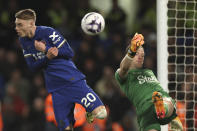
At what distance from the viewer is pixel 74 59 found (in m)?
10.5

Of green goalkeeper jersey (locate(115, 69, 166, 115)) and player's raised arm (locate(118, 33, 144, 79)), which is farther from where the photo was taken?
green goalkeeper jersey (locate(115, 69, 166, 115))

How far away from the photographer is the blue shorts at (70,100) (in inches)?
239

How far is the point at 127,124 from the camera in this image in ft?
31.3

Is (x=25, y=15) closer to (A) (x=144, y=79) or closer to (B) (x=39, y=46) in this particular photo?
(B) (x=39, y=46)

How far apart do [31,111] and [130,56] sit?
4.43 m

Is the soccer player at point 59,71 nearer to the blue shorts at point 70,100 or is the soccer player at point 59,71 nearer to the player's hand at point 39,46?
the blue shorts at point 70,100

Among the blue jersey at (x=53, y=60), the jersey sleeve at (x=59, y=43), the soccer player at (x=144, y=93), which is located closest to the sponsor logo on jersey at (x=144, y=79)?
the soccer player at (x=144, y=93)

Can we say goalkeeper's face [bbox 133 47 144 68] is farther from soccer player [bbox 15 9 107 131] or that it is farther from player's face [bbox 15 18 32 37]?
player's face [bbox 15 18 32 37]

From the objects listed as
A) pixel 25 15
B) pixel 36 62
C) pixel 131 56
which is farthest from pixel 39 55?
pixel 131 56

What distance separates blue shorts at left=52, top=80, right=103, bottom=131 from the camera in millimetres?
6066

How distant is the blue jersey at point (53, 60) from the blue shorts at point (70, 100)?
76 millimetres

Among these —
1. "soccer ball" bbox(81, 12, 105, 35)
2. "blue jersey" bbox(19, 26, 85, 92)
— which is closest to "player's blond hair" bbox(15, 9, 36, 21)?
"blue jersey" bbox(19, 26, 85, 92)

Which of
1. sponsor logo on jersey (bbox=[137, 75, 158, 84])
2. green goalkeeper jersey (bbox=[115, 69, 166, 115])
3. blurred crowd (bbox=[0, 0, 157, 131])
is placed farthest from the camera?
blurred crowd (bbox=[0, 0, 157, 131])

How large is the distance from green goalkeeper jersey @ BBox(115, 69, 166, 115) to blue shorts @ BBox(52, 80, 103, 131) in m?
0.39
